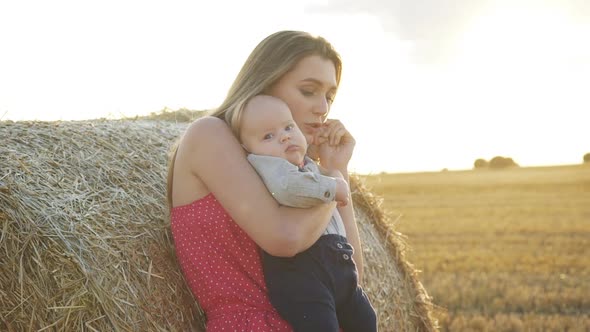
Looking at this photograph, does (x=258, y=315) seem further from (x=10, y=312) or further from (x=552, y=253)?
(x=552, y=253)

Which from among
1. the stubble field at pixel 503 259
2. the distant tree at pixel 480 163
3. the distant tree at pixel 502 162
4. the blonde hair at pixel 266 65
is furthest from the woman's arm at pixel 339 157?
the distant tree at pixel 480 163

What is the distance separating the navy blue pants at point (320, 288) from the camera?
8.68 ft

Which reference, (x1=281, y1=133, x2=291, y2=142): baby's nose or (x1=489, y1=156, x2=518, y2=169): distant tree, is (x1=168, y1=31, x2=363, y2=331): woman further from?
(x1=489, y1=156, x2=518, y2=169): distant tree

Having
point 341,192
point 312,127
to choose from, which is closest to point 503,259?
point 312,127

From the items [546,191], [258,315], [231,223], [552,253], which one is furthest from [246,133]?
[546,191]

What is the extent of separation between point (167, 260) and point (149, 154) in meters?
0.84

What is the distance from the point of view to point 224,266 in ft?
9.09

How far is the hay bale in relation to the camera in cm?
264

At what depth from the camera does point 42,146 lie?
3.29 m

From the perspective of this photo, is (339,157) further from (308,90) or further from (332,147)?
(308,90)

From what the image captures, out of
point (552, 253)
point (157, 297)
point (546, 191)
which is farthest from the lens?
point (546, 191)

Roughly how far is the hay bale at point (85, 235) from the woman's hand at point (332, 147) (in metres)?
0.71

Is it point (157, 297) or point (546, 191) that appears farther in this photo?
point (546, 191)

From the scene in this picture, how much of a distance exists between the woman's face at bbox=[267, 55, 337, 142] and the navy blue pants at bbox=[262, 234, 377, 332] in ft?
1.57
